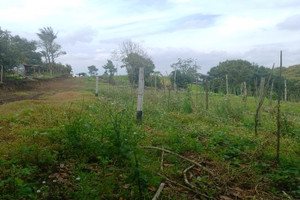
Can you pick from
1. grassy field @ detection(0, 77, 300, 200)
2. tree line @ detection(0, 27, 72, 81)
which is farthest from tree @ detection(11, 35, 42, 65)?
grassy field @ detection(0, 77, 300, 200)

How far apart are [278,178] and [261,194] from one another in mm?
403

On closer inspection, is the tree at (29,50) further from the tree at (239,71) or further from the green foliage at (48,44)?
the tree at (239,71)

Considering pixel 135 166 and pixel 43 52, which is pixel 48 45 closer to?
pixel 43 52

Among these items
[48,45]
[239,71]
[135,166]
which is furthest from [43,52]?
[135,166]

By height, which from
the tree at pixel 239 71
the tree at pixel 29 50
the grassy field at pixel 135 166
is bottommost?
the grassy field at pixel 135 166

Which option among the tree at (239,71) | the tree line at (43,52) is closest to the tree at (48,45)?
the tree line at (43,52)

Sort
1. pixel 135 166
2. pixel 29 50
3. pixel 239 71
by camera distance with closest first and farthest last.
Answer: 1. pixel 135 166
2. pixel 239 71
3. pixel 29 50

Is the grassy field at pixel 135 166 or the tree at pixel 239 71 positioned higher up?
the tree at pixel 239 71

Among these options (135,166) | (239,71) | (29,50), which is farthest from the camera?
(29,50)

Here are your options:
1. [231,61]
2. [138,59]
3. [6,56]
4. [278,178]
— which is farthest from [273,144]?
[231,61]

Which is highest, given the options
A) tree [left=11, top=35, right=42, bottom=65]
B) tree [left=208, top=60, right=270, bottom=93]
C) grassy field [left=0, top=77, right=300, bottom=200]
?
tree [left=11, top=35, right=42, bottom=65]

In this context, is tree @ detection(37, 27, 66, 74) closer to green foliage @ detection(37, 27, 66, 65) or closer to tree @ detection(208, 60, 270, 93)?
green foliage @ detection(37, 27, 66, 65)

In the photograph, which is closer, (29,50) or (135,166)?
(135,166)

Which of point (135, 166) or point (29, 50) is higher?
point (29, 50)
